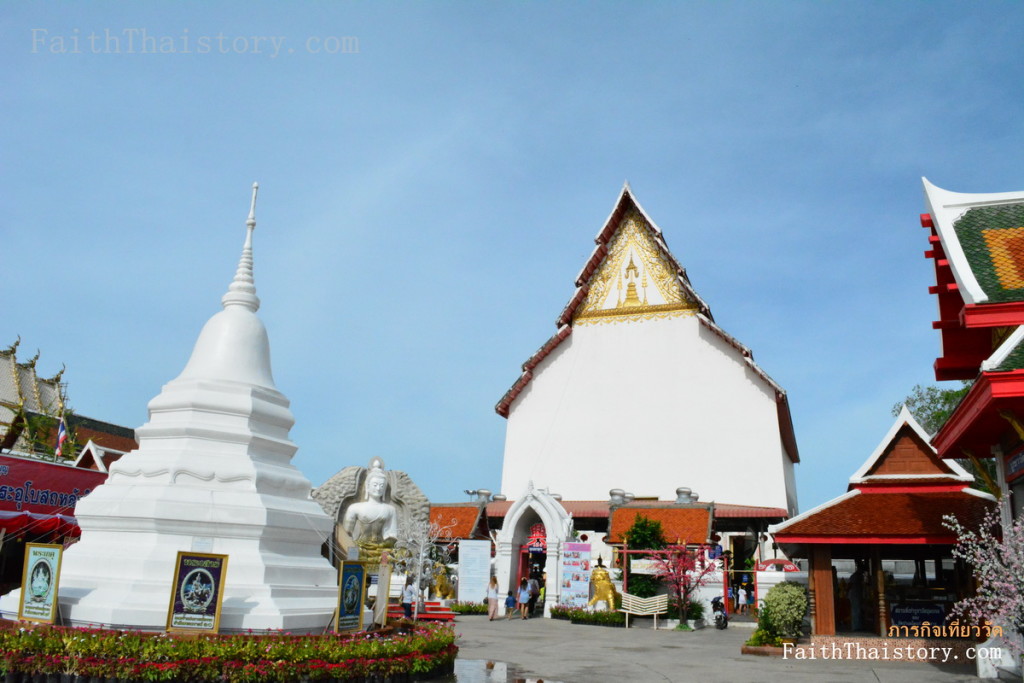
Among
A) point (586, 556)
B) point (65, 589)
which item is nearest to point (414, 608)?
point (586, 556)

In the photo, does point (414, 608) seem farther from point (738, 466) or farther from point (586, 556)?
point (738, 466)

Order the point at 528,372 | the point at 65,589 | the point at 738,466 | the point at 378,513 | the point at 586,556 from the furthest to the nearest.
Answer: the point at 528,372, the point at 738,466, the point at 586,556, the point at 378,513, the point at 65,589

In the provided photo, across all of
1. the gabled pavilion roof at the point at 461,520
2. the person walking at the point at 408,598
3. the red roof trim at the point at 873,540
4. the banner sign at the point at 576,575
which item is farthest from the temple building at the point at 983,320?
the gabled pavilion roof at the point at 461,520

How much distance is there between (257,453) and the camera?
9.18m

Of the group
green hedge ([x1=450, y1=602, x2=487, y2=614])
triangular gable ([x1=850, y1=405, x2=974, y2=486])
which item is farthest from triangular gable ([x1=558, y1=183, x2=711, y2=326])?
triangular gable ([x1=850, y1=405, x2=974, y2=486])

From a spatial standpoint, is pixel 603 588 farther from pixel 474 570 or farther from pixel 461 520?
pixel 461 520

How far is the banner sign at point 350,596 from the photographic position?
7.89 metres

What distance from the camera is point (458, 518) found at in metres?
21.4

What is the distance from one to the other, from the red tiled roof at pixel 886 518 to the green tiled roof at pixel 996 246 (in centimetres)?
437

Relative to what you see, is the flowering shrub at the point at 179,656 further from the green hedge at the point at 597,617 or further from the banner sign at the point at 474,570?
the banner sign at the point at 474,570

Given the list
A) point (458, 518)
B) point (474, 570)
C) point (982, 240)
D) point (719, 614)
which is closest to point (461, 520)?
point (458, 518)

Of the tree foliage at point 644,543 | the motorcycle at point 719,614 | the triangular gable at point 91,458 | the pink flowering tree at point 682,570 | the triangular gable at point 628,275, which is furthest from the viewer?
the triangular gable at point 628,275

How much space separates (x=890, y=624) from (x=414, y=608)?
26.8 feet

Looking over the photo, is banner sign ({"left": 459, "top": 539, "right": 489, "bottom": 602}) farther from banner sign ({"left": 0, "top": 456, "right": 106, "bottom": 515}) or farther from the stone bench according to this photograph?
banner sign ({"left": 0, "top": 456, "right": 106, "bottom": 515})
